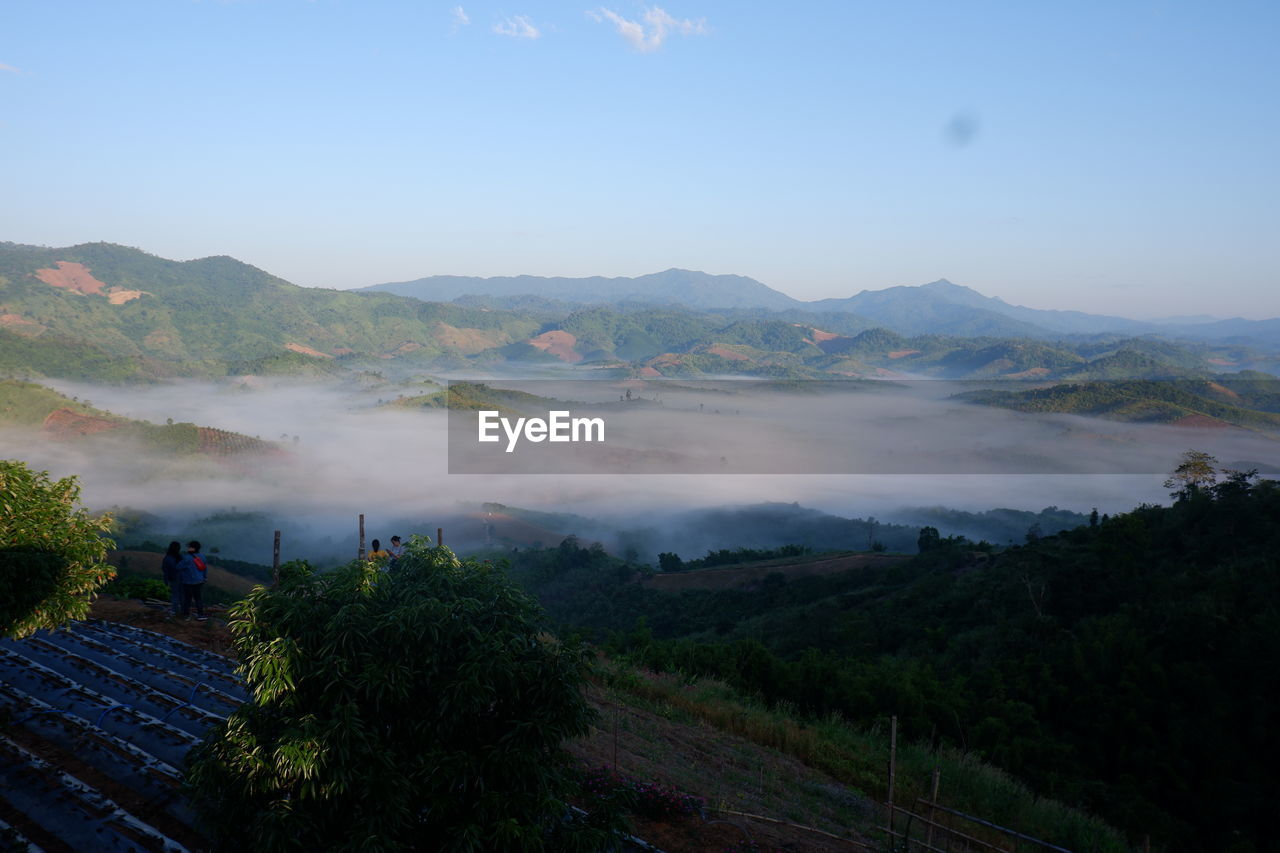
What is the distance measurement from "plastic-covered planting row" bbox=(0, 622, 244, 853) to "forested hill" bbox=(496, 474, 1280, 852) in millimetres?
10514

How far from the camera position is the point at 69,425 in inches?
4395

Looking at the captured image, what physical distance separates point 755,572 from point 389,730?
5061cm

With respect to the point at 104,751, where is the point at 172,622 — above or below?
below

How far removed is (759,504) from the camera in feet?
421

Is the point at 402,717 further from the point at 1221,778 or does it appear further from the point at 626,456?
the point at 626,456

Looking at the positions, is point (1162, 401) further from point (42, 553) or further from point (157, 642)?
point (42, 553)

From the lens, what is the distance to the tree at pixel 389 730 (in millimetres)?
5070

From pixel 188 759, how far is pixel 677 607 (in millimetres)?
45321

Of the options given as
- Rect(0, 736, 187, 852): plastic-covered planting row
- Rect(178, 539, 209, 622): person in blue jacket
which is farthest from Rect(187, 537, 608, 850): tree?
Rect(178, 539, 209, 622): person in blue jacket

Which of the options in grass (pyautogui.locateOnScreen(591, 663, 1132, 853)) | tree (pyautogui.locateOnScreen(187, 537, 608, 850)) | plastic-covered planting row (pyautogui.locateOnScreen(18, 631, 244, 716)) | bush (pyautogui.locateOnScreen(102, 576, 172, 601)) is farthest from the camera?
bush (pyautogui.locateOnScreen(102, 576, 172, 601))

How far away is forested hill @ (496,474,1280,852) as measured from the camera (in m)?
14.8

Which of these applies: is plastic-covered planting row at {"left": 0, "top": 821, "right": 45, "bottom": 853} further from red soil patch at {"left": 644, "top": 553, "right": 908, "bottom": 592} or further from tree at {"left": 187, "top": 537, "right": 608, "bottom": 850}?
red soil patch at {"left": 644, "top": 553, "right": 908, "bottom": 592}
